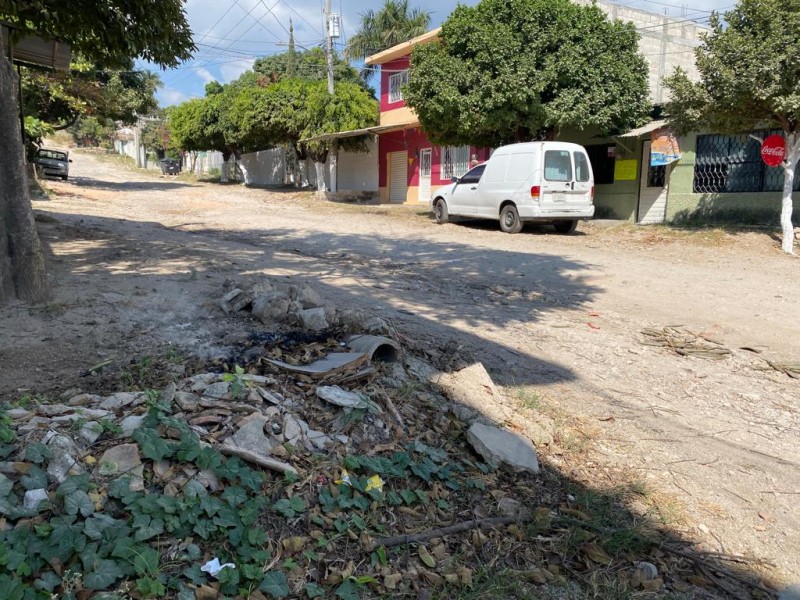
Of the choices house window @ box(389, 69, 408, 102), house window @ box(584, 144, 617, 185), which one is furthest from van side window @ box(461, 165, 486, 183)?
house window @ box(389, 69, 408, 102)

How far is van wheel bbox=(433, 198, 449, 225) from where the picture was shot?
15940mm

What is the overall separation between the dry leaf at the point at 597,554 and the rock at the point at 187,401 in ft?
6.47

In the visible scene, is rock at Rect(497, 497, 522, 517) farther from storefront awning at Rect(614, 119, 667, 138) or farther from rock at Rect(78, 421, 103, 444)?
storefront awning at Rect(614, 119, 667, 138)

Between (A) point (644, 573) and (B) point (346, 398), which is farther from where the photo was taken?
(B) point (346, 398)

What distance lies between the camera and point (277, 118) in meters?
26.1

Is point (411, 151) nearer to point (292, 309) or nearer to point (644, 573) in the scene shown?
point (292, 309)

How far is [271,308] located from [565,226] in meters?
10.8

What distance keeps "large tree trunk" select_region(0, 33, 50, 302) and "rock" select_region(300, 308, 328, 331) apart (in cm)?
222

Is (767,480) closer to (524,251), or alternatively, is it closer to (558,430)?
(558,430)

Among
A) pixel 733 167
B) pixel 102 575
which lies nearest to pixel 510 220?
pixel 733 167

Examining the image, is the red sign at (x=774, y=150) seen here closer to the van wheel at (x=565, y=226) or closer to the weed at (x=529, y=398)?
the van wheel at (x=565, y=226)

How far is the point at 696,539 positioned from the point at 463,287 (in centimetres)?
522

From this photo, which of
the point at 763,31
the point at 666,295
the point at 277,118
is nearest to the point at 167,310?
the point at 666,295

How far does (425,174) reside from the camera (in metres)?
23.9
